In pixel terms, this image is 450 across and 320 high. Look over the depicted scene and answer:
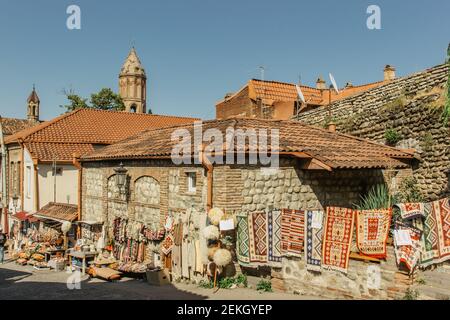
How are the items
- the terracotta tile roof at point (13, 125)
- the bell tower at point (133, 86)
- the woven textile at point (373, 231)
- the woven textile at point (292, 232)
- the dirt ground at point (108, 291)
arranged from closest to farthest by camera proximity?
1. the woven textile at point (373, 231)
2. the woven textile at point (292, 232)
3. the dirt ground at point (108, 291)
4. the terracotta tile roof at point (13, 125)
5. the bell tower at point (133, 86)

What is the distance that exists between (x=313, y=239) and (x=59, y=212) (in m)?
14.1

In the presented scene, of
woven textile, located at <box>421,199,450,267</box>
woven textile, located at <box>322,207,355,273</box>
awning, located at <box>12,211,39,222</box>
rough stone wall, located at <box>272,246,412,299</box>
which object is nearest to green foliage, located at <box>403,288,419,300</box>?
rough stone wall, located at <box>272,246,412,299</box>

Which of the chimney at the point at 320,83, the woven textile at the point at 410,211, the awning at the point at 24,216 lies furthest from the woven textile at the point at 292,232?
the chimney at the point at 320,83

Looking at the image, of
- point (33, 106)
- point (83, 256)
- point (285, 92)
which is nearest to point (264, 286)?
point (83, 256)

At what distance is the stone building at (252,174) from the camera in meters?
11.1

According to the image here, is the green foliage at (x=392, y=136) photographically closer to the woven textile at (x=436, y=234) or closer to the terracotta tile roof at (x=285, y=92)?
the woven textile at (x=436, y=234)

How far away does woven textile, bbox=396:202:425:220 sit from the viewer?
9078 mm

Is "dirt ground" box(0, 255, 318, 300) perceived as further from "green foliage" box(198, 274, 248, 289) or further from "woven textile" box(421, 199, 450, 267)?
"woven textile" box(421, 199, 450, 267)

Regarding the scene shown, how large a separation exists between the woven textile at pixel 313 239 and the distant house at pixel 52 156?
49.4ft

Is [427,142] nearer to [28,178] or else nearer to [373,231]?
[373,231]

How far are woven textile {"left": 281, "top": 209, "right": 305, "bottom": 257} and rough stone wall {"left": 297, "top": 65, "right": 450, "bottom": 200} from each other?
5.90 meters

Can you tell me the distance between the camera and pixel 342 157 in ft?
40.3
